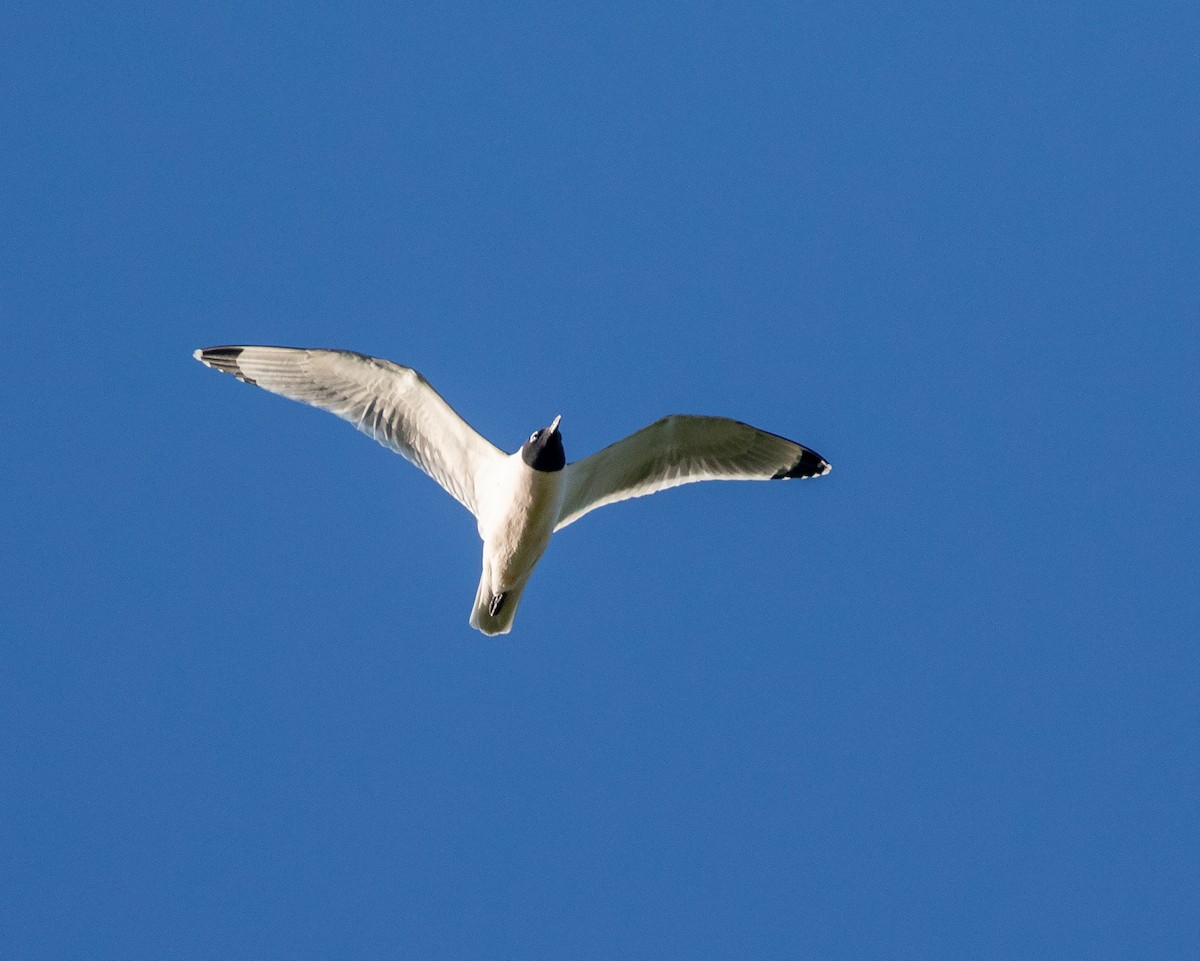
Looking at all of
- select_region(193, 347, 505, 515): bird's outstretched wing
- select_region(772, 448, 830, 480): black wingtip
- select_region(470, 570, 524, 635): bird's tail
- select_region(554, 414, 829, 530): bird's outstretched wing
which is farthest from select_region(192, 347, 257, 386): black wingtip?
select_region(772, 448, 830, 480): black wingtip

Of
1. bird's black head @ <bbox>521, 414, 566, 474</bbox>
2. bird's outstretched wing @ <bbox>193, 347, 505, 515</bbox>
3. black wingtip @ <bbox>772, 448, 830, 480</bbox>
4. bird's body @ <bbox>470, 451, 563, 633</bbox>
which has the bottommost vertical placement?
bird's body @ <bbox>470, 451, 563, 633</bbox>

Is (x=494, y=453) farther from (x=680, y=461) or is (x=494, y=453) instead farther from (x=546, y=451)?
(x=680, y=461)

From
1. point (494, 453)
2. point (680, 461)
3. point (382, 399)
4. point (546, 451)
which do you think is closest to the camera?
point (546, 451)

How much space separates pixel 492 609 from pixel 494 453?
3.20 feet

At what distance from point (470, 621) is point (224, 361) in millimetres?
2322

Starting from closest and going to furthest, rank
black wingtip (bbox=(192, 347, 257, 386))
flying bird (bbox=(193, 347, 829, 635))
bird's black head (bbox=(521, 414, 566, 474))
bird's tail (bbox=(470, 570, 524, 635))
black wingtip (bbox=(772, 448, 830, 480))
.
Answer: bird's black head (bbox=(521, 414, 566, 474)), flying bird (bbox=(193, 347, 829, 635)), bird's tail (bbox=(470, 570, 524, 635)), black wingtip (bbox=(192, 347, 257, 386)), black wingtip (bbox=(772, 448, 830, 480))

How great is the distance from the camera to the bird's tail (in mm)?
9430

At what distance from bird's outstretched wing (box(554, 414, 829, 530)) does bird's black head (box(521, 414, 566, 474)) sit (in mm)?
358

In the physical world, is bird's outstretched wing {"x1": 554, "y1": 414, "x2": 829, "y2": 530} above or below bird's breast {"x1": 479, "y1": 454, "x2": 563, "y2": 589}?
above

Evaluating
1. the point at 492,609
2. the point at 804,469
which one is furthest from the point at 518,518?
the point at 804,469

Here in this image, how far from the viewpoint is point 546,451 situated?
8.86 metres

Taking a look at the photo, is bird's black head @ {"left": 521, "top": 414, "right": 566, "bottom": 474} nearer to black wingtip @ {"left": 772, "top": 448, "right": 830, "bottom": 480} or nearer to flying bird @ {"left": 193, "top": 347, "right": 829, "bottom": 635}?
flying bird @ {"left": 193, "top": 347, "right": 829, "bottom": 635}

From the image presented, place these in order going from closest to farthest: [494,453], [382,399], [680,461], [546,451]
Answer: [546,451] < [494,453] < [382,399] < [680,461]

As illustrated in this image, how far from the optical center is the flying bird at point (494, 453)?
9227 millimetres
